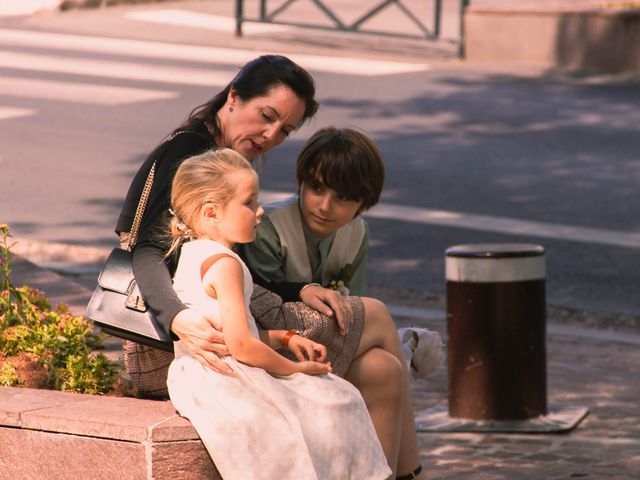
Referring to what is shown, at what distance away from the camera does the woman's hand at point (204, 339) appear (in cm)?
418

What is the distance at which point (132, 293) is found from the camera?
4445 millimetres

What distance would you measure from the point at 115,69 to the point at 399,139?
12.7 feet

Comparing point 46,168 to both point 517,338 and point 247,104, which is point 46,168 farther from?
point 247,104

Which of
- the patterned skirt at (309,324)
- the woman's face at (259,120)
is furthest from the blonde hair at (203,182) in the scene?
the woman's face at (259,120)

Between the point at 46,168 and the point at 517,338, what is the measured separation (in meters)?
6.27

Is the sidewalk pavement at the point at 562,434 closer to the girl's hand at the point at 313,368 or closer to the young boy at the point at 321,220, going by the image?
the young boy at the point at 321,220

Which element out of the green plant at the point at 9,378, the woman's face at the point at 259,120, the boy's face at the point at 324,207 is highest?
the woman's face at the point at 259,120

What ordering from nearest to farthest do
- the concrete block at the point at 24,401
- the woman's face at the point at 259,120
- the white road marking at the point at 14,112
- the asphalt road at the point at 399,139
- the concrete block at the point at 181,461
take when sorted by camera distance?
the concrete block at the point at 181,461
the concrete block at the point at 24,401
the woman's face at the point at 259,120
the asphalt road at the point at 399,139
the white road marking at the point at 14,112

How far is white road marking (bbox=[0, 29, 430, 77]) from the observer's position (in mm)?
16266

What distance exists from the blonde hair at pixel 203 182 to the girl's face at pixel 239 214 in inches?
0.7

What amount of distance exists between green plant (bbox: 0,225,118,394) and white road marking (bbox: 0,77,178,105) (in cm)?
895

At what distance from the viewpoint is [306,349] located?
443 cm

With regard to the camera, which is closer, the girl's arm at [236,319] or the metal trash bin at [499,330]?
the girl's arm at [236,319]

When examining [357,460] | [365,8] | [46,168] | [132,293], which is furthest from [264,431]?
[365,8]
